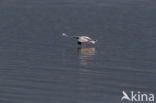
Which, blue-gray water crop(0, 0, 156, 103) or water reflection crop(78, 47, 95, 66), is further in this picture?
water reflection crop(78, 47, 95, 66)

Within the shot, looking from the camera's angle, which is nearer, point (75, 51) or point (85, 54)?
point (85, 54)

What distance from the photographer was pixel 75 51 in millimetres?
35375

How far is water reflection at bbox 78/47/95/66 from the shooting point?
32250mm

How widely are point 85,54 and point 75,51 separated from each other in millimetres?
1056

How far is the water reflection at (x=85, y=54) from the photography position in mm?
32250

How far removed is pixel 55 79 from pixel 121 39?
12.5 meters

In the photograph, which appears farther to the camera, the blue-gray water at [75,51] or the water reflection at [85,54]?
the water reflection at [85,54]

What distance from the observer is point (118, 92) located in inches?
1006

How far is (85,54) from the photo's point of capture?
113 ft

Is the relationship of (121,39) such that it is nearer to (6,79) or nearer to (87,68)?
(87,68)

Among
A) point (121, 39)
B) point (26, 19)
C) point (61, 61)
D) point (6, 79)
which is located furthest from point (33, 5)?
point (6, 79)

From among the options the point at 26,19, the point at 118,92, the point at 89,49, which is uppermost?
the point at 26,19

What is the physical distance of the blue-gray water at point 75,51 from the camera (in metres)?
25.9

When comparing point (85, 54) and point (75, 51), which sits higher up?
point (75, 51)
